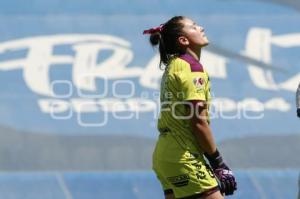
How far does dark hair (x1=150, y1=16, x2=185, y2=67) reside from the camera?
3.11 meters

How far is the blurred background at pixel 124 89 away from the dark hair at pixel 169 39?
6.86 ft

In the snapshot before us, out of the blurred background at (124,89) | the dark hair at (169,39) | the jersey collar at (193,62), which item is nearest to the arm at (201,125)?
the jersey collar at (193,62)

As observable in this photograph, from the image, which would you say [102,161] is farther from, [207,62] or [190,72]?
[190,72]

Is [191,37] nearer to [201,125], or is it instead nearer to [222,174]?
[201,125]

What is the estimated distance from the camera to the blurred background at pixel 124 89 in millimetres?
5215

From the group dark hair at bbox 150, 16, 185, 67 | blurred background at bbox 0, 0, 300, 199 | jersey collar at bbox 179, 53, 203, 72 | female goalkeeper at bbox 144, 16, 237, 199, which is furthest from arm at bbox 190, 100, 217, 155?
blurred background at bbox 0, 0, 300, 199

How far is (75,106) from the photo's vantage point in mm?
5273

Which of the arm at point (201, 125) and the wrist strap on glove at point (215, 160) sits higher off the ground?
the arm at point (201, 125)

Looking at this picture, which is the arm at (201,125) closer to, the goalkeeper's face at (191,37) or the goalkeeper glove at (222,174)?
the goalkeeper glove at (222,174)

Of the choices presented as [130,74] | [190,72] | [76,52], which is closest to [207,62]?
[130,74]

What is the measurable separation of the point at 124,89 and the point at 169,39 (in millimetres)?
2216

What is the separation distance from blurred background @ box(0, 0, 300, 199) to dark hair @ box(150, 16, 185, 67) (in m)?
2.09

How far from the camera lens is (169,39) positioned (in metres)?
3.13

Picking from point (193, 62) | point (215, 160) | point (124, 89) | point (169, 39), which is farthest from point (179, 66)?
point (124, 89)
